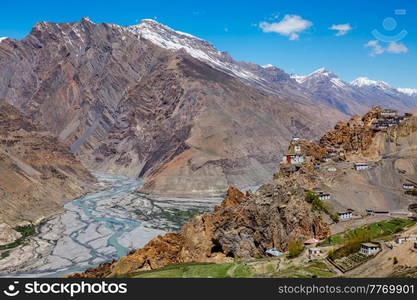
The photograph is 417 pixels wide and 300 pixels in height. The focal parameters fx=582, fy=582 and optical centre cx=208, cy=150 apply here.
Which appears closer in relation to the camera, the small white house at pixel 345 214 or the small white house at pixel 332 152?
the small white house at pixel 345 214

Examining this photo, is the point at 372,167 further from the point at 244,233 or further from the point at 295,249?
the point at 295,249

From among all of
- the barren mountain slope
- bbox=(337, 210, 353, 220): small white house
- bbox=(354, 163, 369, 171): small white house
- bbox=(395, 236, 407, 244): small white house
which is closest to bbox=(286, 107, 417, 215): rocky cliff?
the barren mountain slope

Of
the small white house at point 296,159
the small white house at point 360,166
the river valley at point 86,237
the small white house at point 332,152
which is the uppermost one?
the small white house at point 332,152

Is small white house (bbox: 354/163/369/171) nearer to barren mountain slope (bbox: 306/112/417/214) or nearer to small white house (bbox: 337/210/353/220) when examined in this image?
barren mountain slope (bbox: 306/112/417/214)

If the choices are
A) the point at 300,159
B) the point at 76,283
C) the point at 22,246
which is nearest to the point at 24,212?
the point at 22,246

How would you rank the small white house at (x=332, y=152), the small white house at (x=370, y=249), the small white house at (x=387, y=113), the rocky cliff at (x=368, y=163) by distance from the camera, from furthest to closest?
the small white house at (x=387, y=113) → the small white house at (x=332, y=152) → the rocky cliff at (x=368, y=163) → the small white house at (x=370, y=249)

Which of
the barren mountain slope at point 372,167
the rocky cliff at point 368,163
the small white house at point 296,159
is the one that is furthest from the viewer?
the small white house at point 296,159

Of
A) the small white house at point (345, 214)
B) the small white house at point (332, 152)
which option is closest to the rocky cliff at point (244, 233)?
the small white house at point (345, 214)

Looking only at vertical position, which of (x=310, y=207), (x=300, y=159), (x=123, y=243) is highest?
(x=300, y=159)

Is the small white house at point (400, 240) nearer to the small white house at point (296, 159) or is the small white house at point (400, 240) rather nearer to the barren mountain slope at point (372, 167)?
the barren mountain slope at point (372, 167)

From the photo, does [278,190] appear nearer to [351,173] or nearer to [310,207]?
[310,207]

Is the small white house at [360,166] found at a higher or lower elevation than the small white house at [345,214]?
higher
